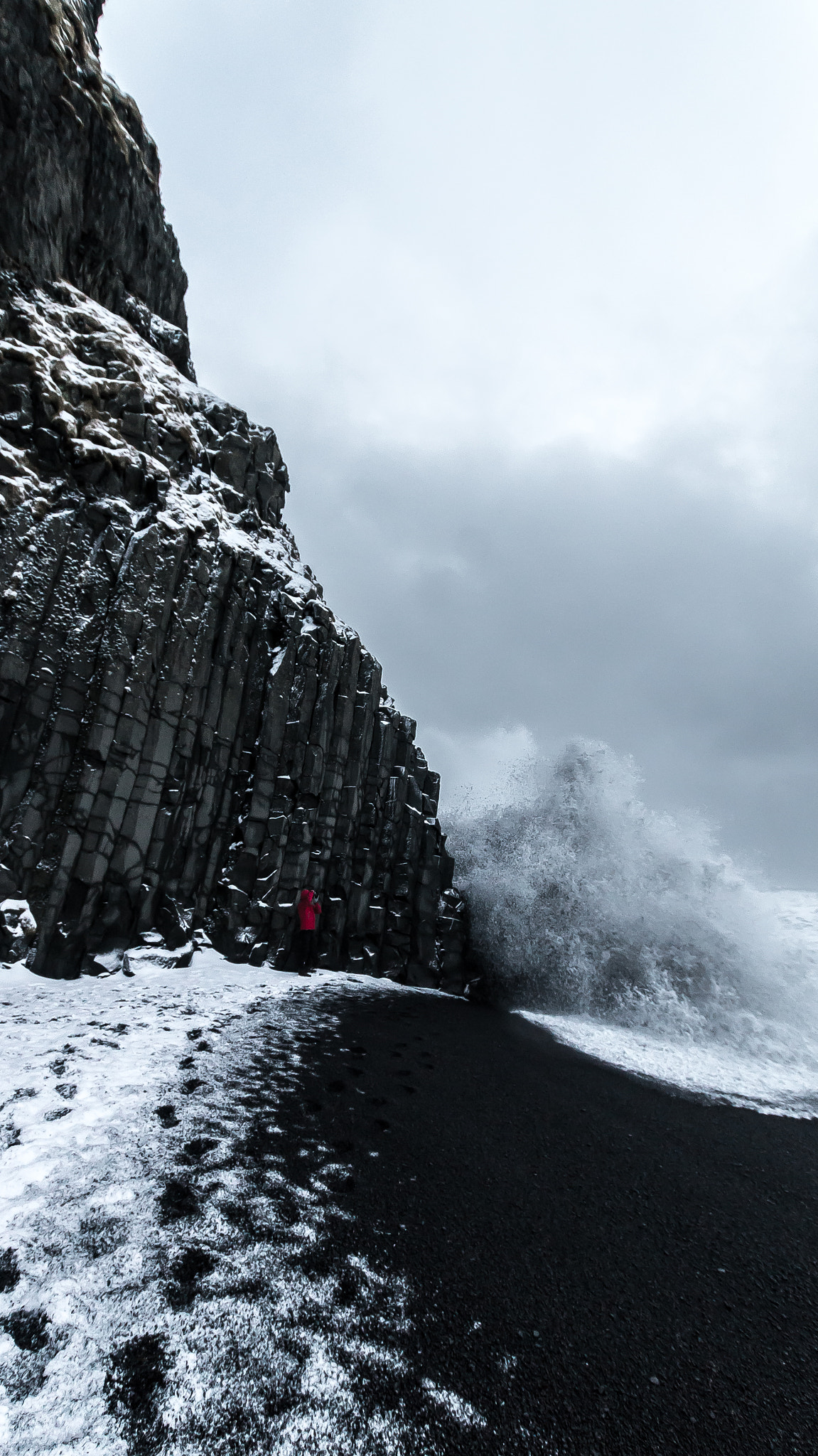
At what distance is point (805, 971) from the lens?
14422 mm

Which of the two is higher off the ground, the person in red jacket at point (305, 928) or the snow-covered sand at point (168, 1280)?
the person in red jacket at point (305, 928)

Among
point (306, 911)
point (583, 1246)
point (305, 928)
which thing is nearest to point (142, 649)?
→ point (306, 911)

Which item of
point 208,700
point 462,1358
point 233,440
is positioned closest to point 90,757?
point 208,700

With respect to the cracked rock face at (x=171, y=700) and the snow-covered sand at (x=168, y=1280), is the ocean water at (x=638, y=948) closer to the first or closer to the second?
the cracked rock face at (x=171, y=700)

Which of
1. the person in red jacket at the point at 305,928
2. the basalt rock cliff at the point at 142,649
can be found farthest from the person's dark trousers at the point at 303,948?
the basalt rock cliff at the point at 142,649

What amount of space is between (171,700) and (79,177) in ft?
47.0

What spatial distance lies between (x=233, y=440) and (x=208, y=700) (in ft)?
29.7

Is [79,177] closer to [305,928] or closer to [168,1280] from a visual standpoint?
[305,928]

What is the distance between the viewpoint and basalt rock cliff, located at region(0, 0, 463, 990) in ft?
33.0

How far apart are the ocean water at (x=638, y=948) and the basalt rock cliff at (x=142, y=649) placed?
2.26m

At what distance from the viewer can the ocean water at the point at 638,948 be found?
11.7m

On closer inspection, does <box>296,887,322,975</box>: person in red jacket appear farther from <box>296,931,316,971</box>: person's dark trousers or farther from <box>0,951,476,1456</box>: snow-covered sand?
<box>0,951,476,1456</box>: snow-covered sand

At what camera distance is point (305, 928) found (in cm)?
1304

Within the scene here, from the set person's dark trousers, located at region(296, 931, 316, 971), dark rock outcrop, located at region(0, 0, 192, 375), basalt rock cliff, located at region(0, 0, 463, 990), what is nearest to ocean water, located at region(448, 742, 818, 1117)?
basalt rock cliff, located at region(0, 0, 463, 990)
